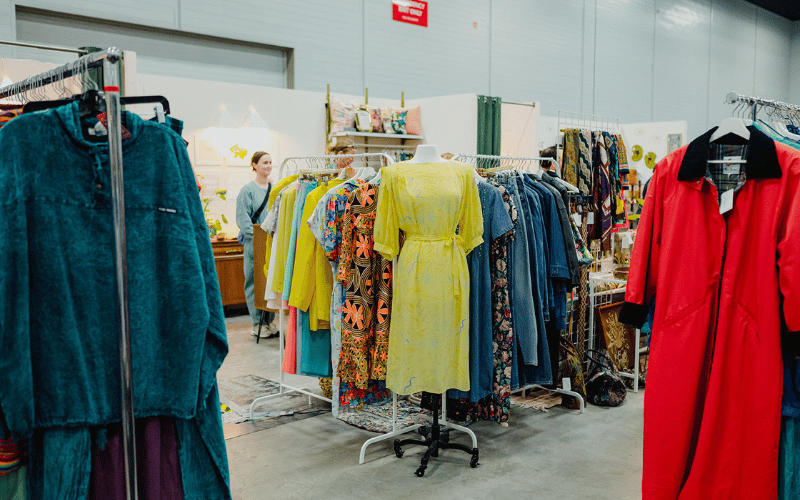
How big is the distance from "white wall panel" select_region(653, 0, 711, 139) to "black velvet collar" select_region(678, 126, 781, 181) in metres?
13.4

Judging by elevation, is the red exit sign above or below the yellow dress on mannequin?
above

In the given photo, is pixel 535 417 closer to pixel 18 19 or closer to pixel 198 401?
pixel 198 401

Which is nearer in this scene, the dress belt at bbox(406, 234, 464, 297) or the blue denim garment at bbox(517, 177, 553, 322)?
the dress belt at bbox(406, 234, 464, 297)

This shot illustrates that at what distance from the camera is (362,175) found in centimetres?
389

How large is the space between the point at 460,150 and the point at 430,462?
4.28 meters

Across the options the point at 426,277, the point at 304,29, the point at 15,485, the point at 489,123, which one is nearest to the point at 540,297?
the point at 426,277

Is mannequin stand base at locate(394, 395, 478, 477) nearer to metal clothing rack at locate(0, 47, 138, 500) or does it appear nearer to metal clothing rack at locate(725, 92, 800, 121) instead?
metal clothing rack at locate(725, 92, 800, 121)

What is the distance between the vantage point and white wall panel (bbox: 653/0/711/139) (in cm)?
1441

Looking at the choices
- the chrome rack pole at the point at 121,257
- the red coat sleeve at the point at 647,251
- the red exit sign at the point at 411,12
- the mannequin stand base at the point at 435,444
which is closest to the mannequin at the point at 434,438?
the mannequin stand base at the point at 435,444

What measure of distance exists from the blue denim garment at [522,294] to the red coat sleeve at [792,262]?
1.69 meters

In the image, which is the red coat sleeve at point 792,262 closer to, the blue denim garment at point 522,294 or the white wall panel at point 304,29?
the blue denim garment at point 522,294

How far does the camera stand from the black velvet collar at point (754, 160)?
2113 millimetres

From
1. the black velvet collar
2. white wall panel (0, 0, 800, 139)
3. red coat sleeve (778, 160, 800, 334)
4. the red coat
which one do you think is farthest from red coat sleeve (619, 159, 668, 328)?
white wall panel (0, 0, 800, 139)

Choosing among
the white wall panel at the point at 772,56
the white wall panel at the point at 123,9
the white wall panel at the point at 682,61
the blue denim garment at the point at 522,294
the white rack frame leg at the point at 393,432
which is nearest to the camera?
the white rack frame leg at the point at 393,432
